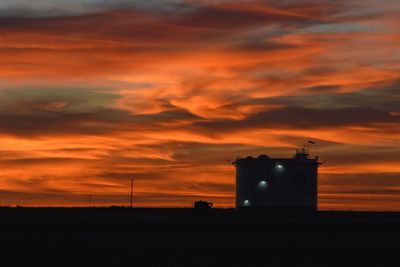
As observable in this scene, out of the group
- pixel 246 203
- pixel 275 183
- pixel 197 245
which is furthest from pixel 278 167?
pixel 197 245

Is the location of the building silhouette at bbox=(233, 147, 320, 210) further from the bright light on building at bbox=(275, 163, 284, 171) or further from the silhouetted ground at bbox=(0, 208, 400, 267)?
the silhouetted ground at bbox=(0, 208, 400, 267)

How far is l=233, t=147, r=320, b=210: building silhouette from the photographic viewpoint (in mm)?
111625

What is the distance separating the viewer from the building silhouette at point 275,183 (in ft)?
366

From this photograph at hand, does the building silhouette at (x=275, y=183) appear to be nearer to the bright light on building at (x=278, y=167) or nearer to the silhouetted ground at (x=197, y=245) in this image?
the bright light on building at (x=278, y=167)

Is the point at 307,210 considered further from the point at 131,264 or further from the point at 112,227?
the point at 131,264

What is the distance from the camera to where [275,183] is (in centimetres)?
11200

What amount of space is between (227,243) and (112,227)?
688 inches

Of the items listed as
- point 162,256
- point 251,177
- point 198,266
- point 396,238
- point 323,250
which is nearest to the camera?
point 198,266

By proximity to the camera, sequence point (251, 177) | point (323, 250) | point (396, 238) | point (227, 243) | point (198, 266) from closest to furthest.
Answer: point (198, 266) < point (323, 250) < point (227, 243) < point (396, 238) < point (251, 177)

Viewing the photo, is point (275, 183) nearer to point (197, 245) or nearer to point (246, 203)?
point (246, 203)

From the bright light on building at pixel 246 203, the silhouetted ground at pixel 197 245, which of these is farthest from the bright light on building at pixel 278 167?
the silhouetted ground at pixel 197 245

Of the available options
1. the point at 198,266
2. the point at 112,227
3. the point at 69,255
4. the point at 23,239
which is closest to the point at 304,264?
the point at 198,266

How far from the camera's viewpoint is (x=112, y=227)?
208 ft

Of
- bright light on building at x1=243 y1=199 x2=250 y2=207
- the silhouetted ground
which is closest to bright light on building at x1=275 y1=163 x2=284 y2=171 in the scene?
bright light on building at x1=243 y1=199 x2=250 y2=207
